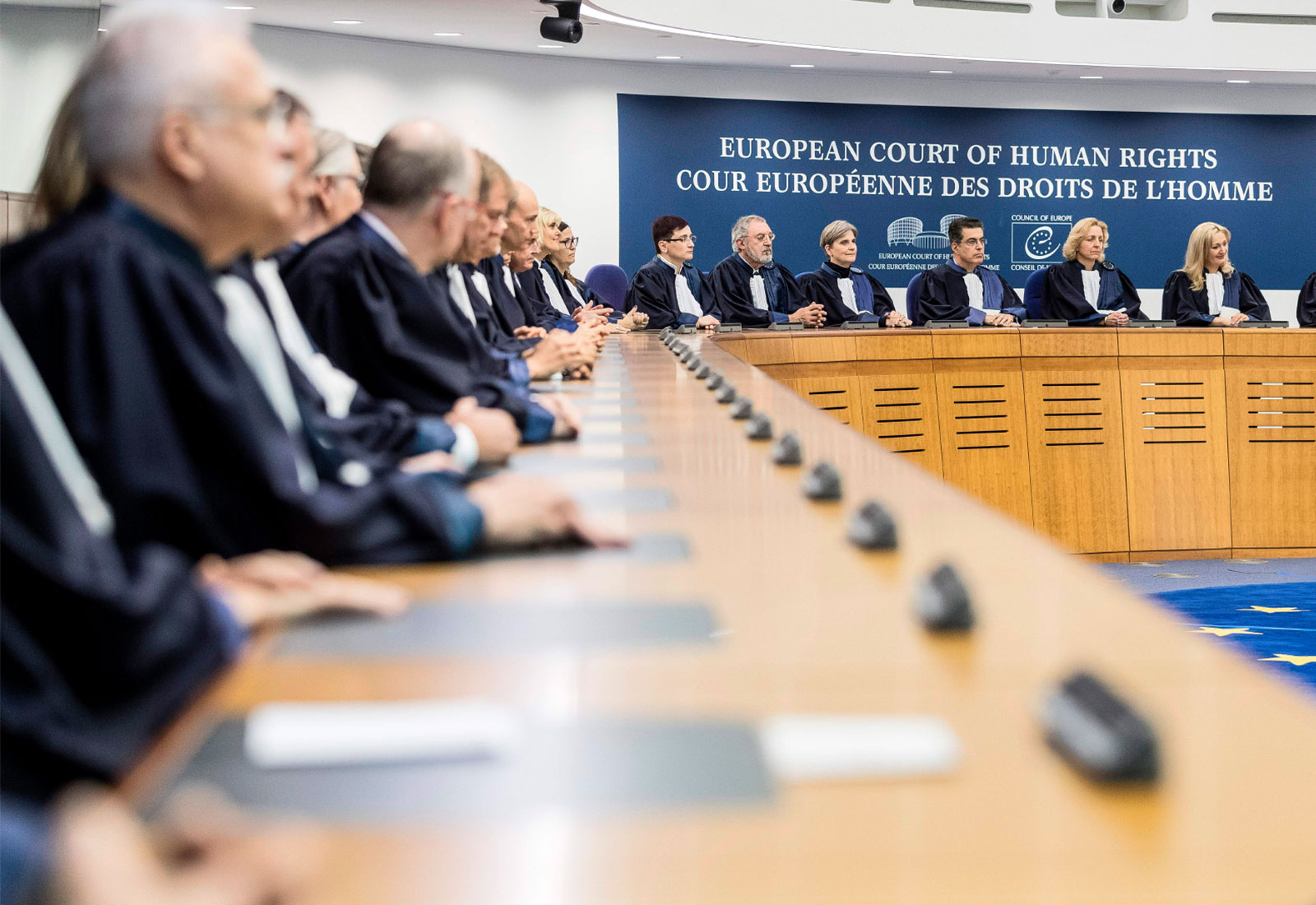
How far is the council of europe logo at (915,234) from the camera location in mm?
13109

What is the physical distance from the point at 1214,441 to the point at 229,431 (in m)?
7.72

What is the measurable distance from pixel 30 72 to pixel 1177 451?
22.2 ft

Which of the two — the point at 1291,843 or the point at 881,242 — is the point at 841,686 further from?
the point at 881,242

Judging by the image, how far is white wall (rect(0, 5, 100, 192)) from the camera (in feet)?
19.0

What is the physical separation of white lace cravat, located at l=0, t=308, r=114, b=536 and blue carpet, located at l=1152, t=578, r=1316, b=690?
466cm

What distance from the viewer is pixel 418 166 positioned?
117 inches

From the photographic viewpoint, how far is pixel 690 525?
5.82ft

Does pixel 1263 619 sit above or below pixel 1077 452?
below

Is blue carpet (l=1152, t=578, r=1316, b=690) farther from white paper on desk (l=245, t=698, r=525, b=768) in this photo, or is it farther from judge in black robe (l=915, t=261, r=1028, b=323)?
white paper on desk (l=245, t=698, r=525, b=768)

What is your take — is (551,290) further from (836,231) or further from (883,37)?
(883,37)

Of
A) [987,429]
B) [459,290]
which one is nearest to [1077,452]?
[987,429]

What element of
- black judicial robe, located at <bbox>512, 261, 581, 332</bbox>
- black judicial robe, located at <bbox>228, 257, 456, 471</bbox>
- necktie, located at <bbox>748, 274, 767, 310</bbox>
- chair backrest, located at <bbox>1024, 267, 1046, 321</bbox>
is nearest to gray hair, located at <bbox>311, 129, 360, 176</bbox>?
black judicial robe, located at <bbox>228, 257, 456, 471</bbox>

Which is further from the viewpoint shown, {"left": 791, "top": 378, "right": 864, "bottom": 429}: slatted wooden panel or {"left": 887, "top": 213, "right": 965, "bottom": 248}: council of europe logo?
{"left": 887, "top": 213, "right": 965, "bottom": 248}: council of europe logo

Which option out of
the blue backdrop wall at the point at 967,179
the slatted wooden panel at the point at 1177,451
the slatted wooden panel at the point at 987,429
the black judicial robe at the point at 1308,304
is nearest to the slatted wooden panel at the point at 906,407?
the slatted wooden panel at the point at 987,429
